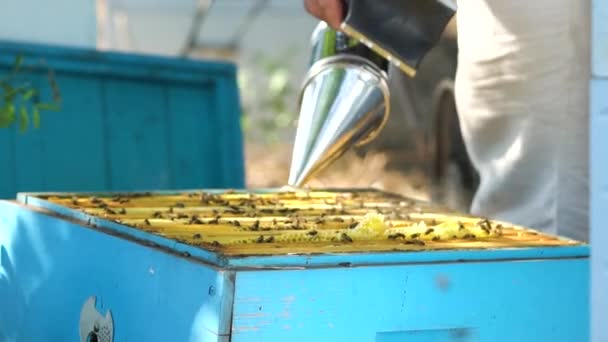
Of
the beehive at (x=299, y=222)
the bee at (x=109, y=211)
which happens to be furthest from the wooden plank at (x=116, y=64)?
the bee at (x=109, y=211)

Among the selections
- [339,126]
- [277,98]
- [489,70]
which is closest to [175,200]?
[339,126]

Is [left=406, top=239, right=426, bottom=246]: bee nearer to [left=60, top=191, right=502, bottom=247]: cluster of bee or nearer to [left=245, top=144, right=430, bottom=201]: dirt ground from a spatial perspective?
[left=60, top=191, right=502, bottom=247]: cluster of bee

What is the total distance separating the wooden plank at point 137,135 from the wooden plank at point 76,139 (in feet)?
0.11

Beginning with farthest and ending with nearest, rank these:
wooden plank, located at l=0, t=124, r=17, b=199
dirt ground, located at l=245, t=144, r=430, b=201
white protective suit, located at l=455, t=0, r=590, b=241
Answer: dirt ground, located at l=245, t=144, r=430, b=201 → wooden plank, located at l=0, t=124, r=17, b=199 → white protective suit, located at l=455, t=0, r=590, b=241

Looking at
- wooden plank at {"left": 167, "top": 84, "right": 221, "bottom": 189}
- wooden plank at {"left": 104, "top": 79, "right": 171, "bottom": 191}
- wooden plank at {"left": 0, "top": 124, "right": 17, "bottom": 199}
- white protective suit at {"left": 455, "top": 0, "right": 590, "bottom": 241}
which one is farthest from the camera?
wooden plank at {"left": 167, "top": 84, "right": 221, "bottom": 189}

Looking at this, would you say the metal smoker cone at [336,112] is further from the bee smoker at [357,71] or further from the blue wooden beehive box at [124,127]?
the blue wooden beehive box at [124,127]

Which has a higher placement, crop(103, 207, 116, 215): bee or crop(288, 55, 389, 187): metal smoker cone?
crop(288, 55, 389, 187): metal smoker cone

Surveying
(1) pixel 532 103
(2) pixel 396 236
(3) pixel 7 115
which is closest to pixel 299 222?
(2) pixel 396 236

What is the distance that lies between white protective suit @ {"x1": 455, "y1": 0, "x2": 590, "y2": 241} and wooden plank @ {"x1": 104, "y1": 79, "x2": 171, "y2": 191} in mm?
1362

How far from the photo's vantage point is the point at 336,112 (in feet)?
6.69

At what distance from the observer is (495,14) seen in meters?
2.24
